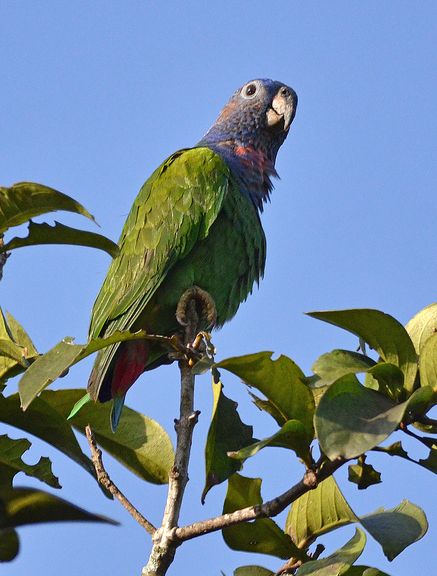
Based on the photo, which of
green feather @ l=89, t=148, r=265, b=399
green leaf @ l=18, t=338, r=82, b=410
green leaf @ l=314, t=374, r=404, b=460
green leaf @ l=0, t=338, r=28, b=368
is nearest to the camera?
green leaf @ l=314, t=374, r=404, b=460

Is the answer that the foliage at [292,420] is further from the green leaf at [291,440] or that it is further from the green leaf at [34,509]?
the green leaf at [34,509]

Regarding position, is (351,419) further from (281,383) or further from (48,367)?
(48,367)

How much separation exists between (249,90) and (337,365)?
3.29 metres

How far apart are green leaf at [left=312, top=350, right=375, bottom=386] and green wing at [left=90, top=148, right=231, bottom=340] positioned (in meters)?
1.72

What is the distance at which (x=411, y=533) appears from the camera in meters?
1.80

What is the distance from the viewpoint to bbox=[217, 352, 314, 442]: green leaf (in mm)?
1821

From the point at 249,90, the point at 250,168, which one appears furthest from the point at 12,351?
the point at 249,90

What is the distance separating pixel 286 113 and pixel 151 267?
1.55m

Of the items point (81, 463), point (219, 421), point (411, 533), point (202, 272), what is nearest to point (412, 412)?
point (411, 533)

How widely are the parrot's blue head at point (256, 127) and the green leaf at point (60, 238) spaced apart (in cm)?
219

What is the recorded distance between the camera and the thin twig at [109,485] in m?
1.94

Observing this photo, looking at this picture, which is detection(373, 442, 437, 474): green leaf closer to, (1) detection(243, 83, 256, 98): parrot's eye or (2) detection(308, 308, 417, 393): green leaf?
(2) detection(308, 308, 417, 393): green leaf

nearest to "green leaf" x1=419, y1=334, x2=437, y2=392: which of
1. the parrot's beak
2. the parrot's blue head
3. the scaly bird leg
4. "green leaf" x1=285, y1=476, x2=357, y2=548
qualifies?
"green leaf" x1=285, y1=476, x2=357, y2=548

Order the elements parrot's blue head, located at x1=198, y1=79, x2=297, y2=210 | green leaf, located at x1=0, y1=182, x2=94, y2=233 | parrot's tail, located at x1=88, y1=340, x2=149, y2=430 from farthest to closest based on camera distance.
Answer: parrot's blue head, located at x1=198, y1=79, x2=297, y2=210 → parrot's tail, located at x1=88, y1=340, x2=149, y2=430 → green leaf, located at x1=0, y1=182, x2=94, y2=233
